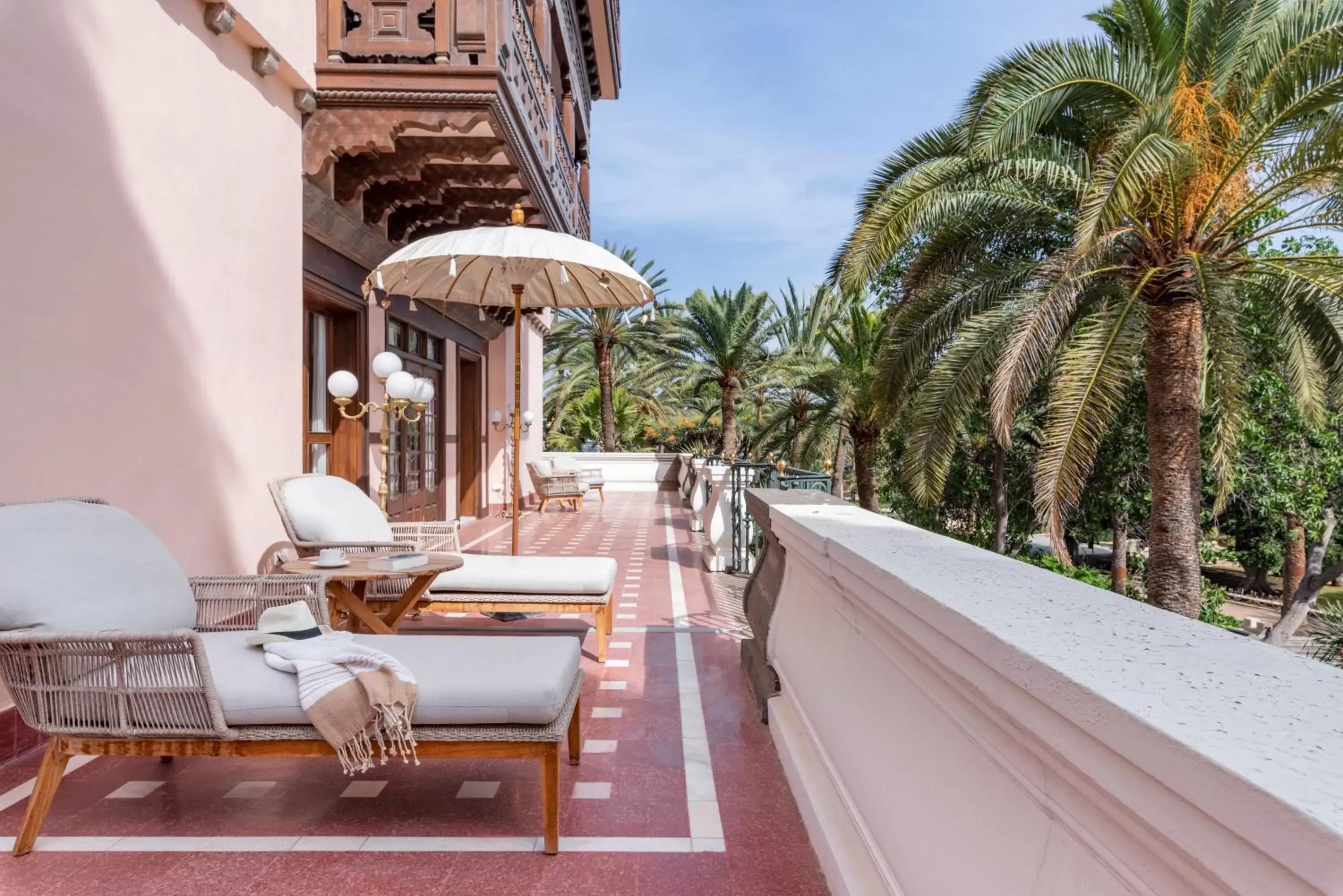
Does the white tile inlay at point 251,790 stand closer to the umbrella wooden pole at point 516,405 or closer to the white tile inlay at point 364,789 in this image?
the white tile inlay at point 364,789

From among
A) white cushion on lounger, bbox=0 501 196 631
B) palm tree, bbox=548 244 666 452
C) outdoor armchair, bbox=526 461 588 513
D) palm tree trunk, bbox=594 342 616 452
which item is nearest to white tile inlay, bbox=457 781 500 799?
white cushion on lounger, bbox=0 501 196 631

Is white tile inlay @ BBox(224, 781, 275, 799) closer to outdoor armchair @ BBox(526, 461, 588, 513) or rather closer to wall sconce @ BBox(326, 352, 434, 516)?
wall sconce @ BBox(326, 352, 434, 516)

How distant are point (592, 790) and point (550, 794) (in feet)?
1.63

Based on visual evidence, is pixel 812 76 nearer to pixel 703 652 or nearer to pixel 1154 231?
pixel 1154 231

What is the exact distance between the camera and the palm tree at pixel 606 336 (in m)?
23.0

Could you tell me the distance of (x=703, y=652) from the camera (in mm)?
4711

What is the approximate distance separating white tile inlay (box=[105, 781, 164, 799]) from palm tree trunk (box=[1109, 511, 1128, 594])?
16.4 m

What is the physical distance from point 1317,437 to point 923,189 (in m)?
12.0

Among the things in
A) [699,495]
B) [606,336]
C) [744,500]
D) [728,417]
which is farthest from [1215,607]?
[606,336]

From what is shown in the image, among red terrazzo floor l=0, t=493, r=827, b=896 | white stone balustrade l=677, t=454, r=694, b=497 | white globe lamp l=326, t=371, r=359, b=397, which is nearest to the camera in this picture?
red terrazzo floor l=0, t=493, r=827, b=896

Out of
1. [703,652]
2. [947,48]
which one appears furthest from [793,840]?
[947,48]

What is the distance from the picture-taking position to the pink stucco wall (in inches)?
131

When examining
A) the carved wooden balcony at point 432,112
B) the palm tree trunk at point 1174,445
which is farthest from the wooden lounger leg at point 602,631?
the palm tree trunk at point 1174,445

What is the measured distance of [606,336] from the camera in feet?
75.4
